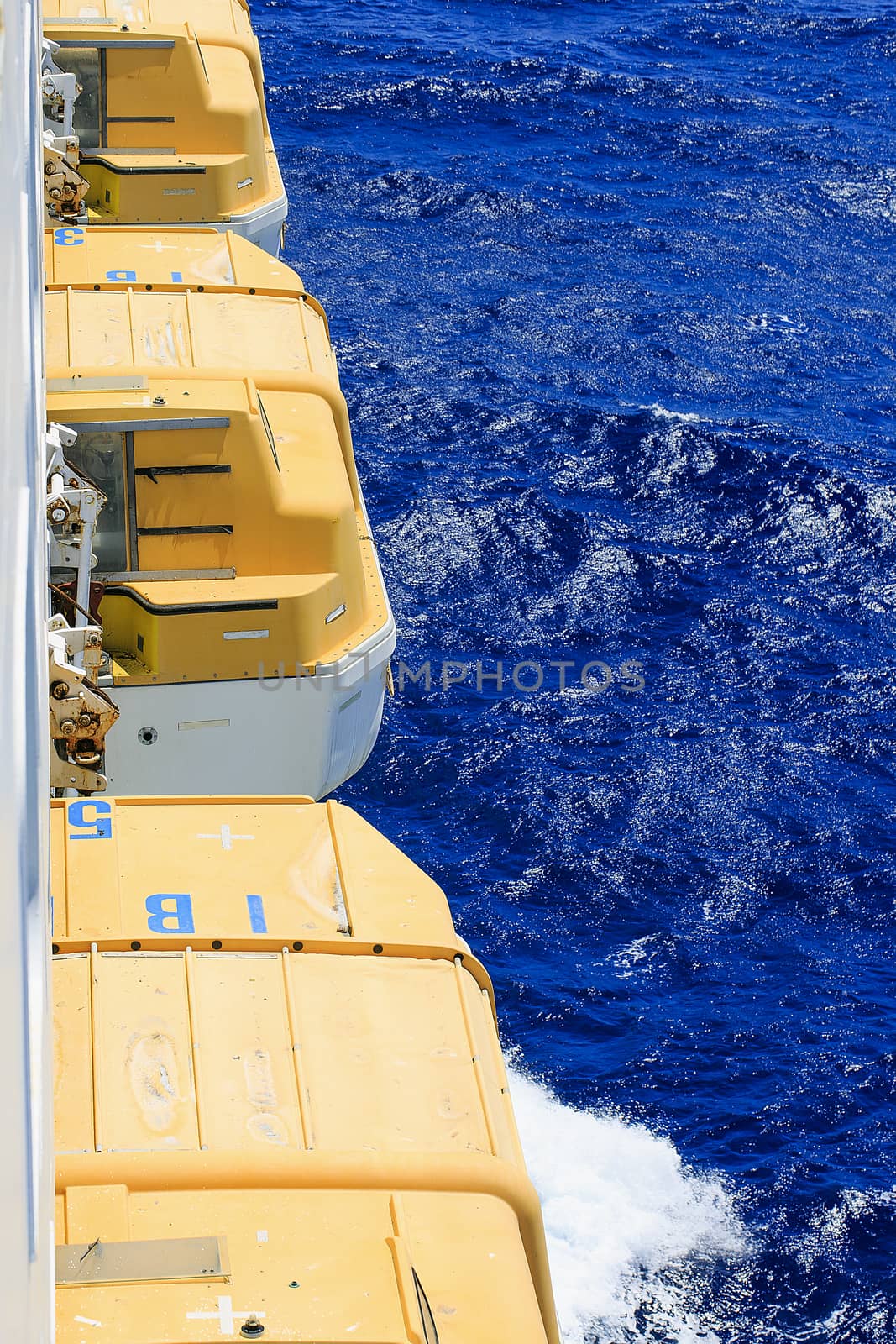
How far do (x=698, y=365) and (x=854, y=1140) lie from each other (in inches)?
447

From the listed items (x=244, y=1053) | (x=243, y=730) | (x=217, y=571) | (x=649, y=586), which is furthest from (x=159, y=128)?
(x=244, y=1053)

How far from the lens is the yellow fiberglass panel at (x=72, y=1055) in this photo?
6.22 meters

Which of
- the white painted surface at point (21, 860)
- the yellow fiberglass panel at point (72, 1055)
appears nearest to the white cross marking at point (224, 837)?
the yellow fiberglass panel at point (72, 1055)

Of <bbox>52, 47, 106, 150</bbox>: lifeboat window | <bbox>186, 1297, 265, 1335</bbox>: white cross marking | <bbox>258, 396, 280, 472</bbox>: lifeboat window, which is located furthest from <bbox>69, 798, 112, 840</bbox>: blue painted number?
<bbox>52, 47, 106, 150</bbox>: lifeboat window

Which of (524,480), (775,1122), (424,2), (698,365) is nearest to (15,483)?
(775,1122)

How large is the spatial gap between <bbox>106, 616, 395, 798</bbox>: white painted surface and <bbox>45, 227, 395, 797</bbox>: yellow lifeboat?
0.04 ft

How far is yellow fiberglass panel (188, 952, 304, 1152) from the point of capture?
6387 millimetres

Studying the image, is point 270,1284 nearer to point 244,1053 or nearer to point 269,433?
point 244,1053

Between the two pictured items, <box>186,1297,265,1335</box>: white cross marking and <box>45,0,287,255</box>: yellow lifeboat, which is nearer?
<box>186,1297,265,1335</box>: white cross marking

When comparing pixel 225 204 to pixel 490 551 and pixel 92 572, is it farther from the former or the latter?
pixel 92 572

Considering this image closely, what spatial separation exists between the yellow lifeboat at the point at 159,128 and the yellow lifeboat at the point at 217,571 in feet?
17.4

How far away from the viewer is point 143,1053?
21.7ft

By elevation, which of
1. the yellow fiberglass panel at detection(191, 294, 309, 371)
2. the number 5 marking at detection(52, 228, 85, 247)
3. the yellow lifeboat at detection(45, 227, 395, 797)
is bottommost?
the yellow lifeboat at detection(45, 227, 395, 797)

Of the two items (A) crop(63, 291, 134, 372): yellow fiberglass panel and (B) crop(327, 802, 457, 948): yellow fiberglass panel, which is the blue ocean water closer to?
(B) crop(327, 802, 457, 948): yellow fiberglass panel
